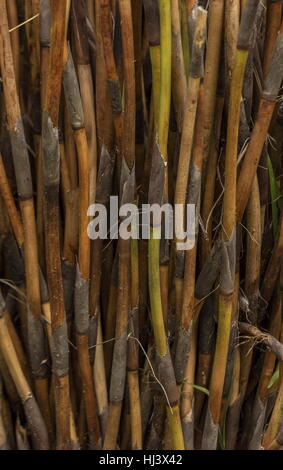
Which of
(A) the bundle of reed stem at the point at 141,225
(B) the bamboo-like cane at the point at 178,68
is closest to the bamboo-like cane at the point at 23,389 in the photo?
(A) the bundle of reed stem at the point at 141,225

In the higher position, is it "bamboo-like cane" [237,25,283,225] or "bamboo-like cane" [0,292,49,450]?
"bamboo-like cane" [237,25,283,225]

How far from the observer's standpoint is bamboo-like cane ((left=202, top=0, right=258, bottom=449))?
510mm

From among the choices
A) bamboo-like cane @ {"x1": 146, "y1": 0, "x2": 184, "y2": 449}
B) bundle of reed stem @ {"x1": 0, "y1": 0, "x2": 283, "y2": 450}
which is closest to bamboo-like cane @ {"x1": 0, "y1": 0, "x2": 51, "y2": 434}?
bundle of reed stem @ {"x1": 0, "y1": 0, "x2": 283, "y2": 450}

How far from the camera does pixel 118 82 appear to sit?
0.54m

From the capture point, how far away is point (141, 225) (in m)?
0.59

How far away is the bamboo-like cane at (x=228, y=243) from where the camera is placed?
51 centimetres

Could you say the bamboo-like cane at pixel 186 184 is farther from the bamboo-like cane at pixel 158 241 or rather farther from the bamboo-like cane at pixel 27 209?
the bamboo-like cane at pixel 27 209

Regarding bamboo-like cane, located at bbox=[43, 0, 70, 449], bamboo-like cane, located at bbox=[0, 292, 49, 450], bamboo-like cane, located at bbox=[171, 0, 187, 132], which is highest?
bamboo-like cane, located at bbox=[171, 0, 187, 132]

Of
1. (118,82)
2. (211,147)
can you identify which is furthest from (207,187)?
(118,82)

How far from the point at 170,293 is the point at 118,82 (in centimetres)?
23

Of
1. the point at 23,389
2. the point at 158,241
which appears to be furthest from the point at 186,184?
the point at 23,389

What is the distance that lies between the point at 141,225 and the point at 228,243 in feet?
0.30

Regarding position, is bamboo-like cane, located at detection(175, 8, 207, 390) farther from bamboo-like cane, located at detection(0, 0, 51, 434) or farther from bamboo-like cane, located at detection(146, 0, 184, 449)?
bamboo-like cane, located at detection(0, 0, 51, 434)

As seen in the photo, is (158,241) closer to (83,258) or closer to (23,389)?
(83,258)
